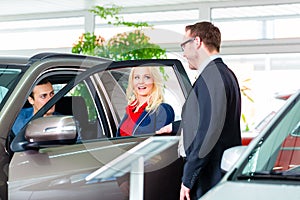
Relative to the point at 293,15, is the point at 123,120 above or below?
below

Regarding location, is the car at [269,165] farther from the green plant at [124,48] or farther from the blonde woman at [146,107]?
the green plant at [124,48]

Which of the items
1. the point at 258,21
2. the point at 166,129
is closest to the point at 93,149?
the point at 166,129

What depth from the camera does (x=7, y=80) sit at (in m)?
3.51

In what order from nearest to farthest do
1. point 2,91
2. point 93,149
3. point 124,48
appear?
point 2,91, point 93,149, point 124,48

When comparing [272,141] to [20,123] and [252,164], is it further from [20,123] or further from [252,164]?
[20,123]

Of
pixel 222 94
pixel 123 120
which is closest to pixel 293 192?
pixel 222 94

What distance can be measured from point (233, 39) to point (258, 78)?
778mm

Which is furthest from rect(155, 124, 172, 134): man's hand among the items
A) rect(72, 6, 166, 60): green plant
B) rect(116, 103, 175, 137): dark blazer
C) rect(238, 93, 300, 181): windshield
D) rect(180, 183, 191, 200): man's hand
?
rect(72, 6, 166, 60): green plant

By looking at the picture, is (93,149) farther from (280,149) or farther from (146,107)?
(280,149)

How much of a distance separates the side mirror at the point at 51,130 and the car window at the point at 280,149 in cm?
92

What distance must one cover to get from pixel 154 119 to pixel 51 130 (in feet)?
2.68

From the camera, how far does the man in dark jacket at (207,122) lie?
128 inches

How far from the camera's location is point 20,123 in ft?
11.8

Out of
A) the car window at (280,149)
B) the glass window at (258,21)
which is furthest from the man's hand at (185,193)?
the glass window at (258,21)
